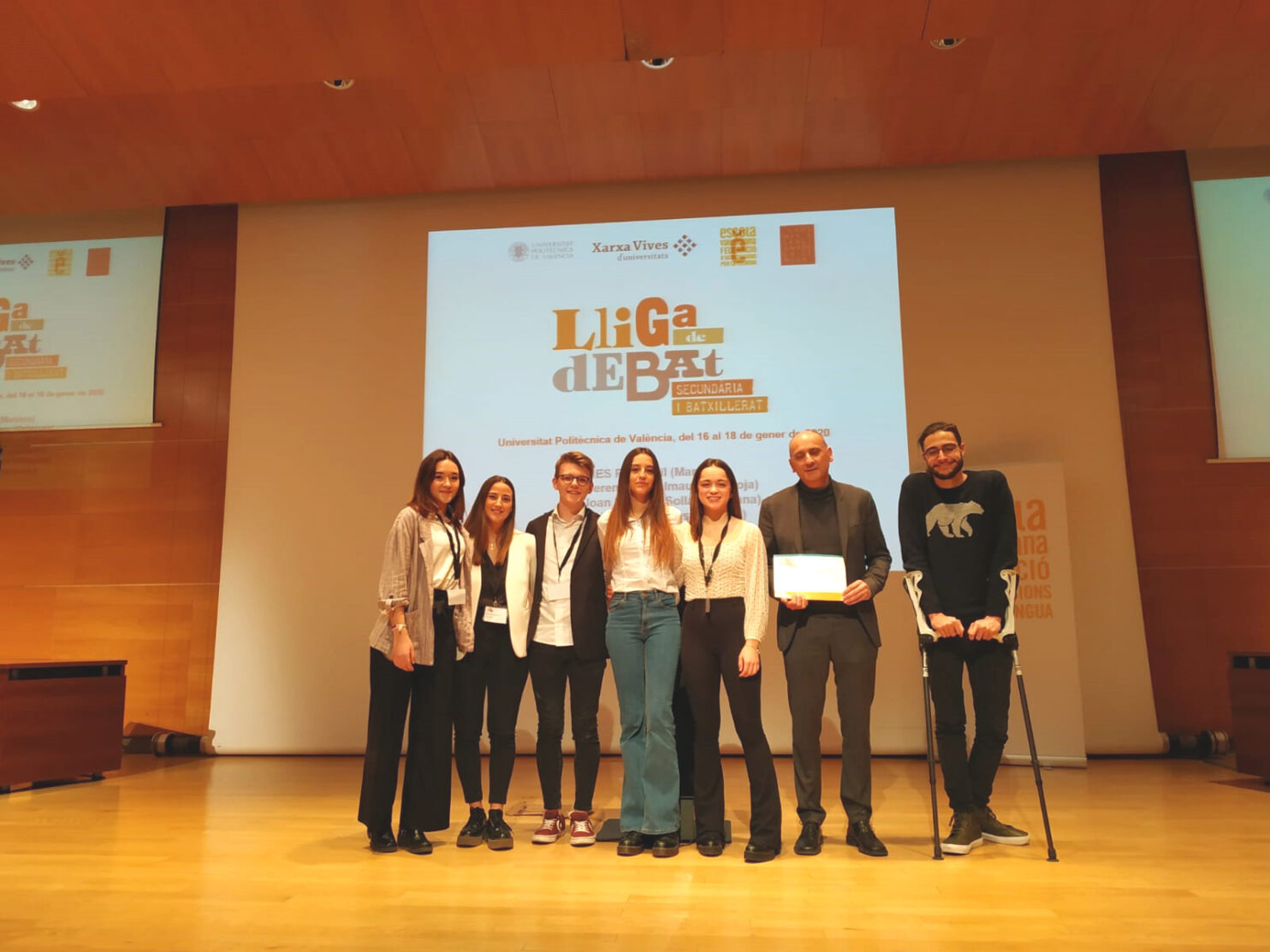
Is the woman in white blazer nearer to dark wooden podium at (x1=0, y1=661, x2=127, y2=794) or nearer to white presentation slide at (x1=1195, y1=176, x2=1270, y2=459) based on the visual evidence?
dark wooden podium at (x1=0, y1=661, x2=127, y2=794)

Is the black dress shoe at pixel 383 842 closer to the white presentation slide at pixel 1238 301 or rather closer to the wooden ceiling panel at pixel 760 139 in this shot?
the wooden ceiling panel at pixel 760 139

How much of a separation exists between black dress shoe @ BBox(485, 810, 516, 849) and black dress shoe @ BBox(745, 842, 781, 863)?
83cm

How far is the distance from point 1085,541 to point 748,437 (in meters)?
2.12

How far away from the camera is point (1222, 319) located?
5688mm

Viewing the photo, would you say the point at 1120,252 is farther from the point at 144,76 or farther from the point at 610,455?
the point at 144,76

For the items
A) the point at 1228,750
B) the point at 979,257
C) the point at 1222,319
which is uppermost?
the point at 979,257

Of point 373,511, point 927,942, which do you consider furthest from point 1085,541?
point 373,511

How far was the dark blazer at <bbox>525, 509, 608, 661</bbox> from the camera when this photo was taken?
10.6ft

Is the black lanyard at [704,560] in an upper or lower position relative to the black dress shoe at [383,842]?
upper

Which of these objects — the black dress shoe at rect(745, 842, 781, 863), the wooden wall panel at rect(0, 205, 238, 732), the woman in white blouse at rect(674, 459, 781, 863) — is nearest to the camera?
the black dress shoe at rect(745, 842, 781, 863)

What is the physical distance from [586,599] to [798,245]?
3.45 meters

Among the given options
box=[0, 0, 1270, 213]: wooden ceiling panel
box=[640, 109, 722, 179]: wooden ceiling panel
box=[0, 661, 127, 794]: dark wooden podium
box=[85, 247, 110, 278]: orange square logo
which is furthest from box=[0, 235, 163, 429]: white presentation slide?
box=[640, 109, 722, 179]: wooden ceiling panel

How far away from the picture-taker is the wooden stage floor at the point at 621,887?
2.13m

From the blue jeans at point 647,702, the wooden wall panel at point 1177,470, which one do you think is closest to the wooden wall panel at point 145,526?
the blue jeans at point 647,702
